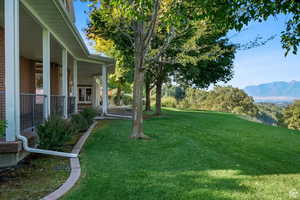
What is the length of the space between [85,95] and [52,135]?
1573cm

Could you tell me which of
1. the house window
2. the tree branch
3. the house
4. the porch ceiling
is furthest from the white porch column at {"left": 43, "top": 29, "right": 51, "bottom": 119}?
the house window

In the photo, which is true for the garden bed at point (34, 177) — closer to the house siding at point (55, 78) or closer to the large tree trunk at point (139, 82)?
the large tree trunk at point (139, 82)

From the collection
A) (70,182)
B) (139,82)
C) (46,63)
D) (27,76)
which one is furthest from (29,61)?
(70,182)

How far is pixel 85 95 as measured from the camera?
65.1 ft

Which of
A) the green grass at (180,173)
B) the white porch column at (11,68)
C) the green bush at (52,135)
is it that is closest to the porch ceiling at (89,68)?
the green grass at (180,173)

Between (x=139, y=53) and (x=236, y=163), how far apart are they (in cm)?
415

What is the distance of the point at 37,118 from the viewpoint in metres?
6.21

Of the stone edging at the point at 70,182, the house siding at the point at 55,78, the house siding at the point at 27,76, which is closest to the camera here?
the stone edging at the point at 70,182

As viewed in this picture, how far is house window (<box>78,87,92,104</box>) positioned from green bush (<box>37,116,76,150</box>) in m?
15.2

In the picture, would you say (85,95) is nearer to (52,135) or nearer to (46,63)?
(46,63)

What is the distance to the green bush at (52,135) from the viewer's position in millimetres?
4577

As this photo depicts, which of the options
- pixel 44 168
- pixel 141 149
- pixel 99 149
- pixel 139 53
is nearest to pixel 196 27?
pixel 139 53

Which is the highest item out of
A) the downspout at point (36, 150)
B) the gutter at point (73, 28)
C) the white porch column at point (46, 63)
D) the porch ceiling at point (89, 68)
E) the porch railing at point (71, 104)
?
the gutter at point (73, 28)

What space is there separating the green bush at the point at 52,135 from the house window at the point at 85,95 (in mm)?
15191
